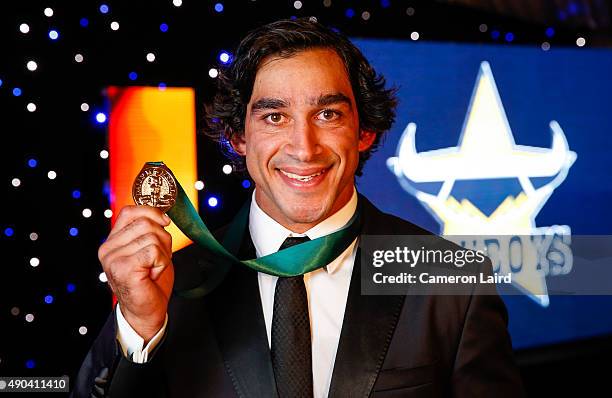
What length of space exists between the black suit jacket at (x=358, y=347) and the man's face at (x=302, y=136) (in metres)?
0.18

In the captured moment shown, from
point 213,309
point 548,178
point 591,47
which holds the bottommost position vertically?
point 213,309

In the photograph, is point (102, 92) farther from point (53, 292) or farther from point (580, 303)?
point (580, 303)

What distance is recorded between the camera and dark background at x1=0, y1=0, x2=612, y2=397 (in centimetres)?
243

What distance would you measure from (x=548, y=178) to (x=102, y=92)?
72.4 inches

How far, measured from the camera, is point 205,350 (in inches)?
66.0

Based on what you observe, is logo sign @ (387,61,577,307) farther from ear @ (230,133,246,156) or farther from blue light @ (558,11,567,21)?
ear @ (230,133,246,156)

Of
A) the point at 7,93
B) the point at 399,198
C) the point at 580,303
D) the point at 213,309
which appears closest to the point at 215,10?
the point at 7,93

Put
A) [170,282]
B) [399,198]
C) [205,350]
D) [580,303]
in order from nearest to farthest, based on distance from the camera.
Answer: [170,282] < [205,350] < [399,198] < [580,303]

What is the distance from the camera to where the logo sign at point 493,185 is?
308 cm

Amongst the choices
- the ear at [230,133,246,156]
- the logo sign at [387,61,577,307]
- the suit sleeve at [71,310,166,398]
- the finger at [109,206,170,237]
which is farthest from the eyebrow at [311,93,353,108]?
the logo sign at [387,61,577,307]

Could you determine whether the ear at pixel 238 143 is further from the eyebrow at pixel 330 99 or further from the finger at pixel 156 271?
the finger at pixel 156 271

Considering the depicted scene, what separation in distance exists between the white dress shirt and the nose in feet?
0.57

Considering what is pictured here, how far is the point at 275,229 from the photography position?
70.0 inches

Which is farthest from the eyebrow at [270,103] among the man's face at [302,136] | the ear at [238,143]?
the ear at [238,143]
